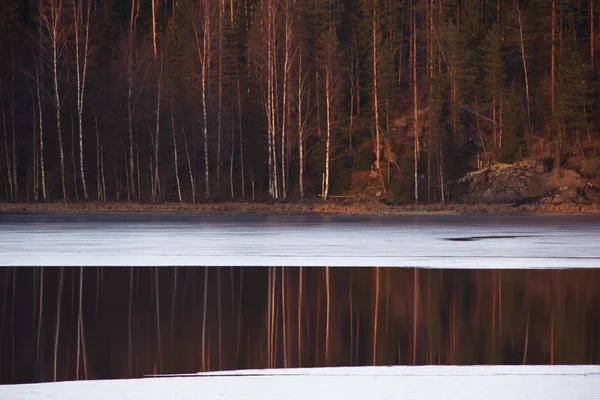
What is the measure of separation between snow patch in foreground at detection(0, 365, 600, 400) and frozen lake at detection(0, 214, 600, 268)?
1002cm

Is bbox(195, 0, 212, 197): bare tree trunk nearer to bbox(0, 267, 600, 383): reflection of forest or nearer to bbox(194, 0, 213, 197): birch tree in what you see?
bbox(194, 0, 213, 197): birch tree

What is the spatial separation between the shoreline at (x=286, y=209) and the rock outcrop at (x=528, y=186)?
43.6 inches

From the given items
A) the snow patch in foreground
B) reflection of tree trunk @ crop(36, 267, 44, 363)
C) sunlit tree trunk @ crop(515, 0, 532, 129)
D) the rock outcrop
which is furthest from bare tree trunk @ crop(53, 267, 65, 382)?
sunlit tree trunk @ crop(515, 0, 532, 129)

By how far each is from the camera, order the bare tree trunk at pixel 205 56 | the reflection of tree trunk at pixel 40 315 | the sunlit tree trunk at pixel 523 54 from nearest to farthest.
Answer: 1. the reflection of tree trunk at pixel 40 315
2. the bare tree trunk at pixel 205 56
3. the sunlit tree trunk at pixel 523 54

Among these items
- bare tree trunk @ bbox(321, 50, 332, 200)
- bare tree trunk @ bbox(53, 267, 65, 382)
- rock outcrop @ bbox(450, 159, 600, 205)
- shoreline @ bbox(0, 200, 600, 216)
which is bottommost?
shoreline @ bbox(0, 200, 600, 216)

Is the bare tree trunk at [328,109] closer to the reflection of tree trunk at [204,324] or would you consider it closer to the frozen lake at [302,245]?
the frozen lake at [302,245]

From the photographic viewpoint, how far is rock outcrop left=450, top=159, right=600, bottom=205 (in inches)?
1982

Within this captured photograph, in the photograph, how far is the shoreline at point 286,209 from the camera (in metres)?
48.3

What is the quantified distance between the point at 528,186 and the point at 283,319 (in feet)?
139

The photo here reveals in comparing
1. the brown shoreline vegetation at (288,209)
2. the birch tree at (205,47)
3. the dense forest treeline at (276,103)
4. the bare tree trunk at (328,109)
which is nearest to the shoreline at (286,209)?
the brown shoreline vegetation at (288,209)

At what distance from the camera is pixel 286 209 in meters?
49.5

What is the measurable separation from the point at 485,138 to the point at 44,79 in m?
29.7

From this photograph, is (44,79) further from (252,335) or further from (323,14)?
(252,335)

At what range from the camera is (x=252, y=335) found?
34.4 feet
